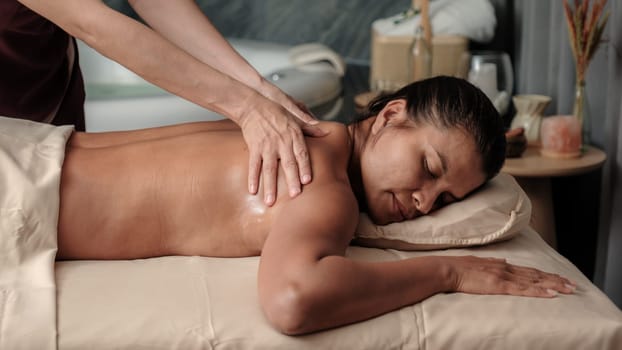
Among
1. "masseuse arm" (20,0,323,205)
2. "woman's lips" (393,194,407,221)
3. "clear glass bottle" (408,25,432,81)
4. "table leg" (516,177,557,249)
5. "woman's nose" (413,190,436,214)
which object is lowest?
"table leg" (516,177,557,249)

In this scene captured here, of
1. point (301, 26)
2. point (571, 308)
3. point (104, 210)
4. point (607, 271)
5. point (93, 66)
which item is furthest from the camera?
point (301, 26)

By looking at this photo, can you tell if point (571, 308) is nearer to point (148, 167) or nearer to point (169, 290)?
point (169, 290)

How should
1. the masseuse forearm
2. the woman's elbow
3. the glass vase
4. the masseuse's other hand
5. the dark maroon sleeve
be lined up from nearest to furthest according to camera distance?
1. the woman's elbow
2. the masseuse's other hand
3. the masseuse forearm
4. the dark maroon sleeve
5. the glass vase

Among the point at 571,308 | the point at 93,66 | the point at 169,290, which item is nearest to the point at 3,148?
the point at 169,290

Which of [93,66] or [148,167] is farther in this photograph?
[93,66]

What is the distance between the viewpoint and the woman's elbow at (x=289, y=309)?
1301mm

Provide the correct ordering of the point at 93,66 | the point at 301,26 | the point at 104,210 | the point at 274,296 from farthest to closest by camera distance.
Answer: the point at 301,26, the point at 93,66, the point at 104,210, the point at 274,296

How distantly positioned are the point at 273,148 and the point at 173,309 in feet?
1.25

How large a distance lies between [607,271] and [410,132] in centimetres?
125

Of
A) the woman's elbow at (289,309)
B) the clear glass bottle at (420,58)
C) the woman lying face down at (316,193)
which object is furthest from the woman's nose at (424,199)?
the clear glass bottle at (420,58)

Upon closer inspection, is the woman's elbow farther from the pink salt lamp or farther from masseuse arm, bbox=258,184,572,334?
the pink salt lamp

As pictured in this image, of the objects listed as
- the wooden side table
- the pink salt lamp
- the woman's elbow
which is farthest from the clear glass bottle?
the woman's elbow

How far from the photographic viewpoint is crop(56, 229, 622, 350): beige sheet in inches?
52.1

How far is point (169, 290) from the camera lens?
4.67 ft
